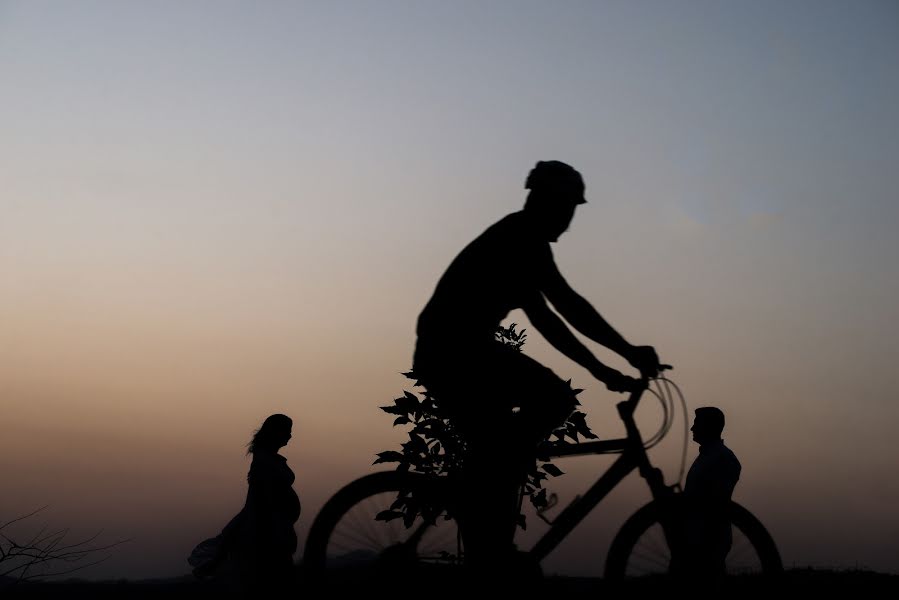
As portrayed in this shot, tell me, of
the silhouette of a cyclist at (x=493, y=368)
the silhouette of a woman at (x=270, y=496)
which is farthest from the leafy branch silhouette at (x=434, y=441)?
the silhouette of a cyclist at (x=493, y=368)

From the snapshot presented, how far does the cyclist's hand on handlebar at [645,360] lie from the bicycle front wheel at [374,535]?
1280 mm

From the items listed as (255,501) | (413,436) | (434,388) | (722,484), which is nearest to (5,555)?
(255,501)

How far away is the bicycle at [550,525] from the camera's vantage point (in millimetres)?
5316

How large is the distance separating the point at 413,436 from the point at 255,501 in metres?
1.71

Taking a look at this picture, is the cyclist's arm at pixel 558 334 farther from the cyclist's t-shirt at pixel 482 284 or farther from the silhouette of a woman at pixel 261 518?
the silhouette of a woman at pixel 261 518

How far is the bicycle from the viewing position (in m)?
5.32

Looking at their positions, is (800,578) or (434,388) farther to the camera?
(800,578)

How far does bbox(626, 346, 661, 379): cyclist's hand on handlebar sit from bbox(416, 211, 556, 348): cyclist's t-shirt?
0.76 metres

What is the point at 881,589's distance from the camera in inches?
429

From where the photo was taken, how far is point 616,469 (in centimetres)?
549

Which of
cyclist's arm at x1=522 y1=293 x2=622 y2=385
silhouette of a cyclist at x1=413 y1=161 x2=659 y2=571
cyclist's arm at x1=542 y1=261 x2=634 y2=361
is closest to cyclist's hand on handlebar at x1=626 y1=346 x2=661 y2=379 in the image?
cyclist's arm at x1=542 y1=261 x2=634 y2=361

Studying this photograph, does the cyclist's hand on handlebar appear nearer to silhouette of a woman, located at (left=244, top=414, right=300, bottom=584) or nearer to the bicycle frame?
the bicycle frame

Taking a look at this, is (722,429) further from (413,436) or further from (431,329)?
(431,329)

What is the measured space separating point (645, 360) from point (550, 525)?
106cm
